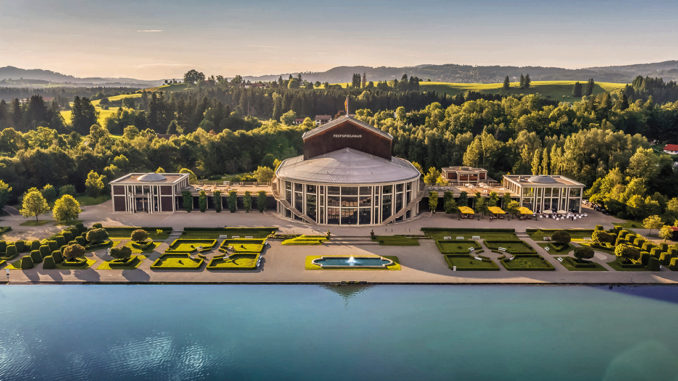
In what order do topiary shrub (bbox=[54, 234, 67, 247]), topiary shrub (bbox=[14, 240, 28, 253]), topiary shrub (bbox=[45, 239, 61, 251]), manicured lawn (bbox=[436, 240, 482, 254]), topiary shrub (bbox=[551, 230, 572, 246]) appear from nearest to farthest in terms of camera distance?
topiary shrub (bbox=[45, 239, 61, 251])
topiary shrub (bbox=[14, 240, 28, 253])
topiary shrub (bbox=[54, 234, 67, 247])
manicured lawn (bbox=[436, 240, 482, 254])
topiary shrub (bbox=[551, 230, 572, 246])

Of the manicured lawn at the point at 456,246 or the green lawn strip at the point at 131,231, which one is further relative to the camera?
the green lawn strip at the point at 131,231

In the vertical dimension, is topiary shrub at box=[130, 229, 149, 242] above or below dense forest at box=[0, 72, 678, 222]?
below

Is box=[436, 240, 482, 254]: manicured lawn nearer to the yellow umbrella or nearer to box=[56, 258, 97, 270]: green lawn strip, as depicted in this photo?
the yellow umbrella

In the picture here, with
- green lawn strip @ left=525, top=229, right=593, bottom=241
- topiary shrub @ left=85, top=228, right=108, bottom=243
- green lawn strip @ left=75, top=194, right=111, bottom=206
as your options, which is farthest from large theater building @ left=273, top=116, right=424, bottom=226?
green lawn strip @ left=75, top=194, right=111, bottom=206

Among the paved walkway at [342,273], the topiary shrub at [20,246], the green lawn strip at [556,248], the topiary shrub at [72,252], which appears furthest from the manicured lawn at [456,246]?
the topiary shrub at [20,246]

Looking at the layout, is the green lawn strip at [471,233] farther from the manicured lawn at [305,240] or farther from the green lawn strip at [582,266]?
the manicured lawn at [305,240]

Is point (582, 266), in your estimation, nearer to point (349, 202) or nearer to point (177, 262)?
point (349, 202)

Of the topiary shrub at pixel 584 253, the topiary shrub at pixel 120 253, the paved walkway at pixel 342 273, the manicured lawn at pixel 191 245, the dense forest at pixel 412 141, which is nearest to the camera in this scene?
the paved walkway at pixel 342 273
